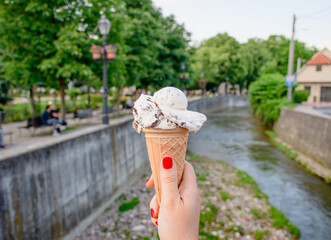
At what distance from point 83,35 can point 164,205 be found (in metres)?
10.2

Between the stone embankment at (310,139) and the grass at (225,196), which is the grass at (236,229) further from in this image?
the stone embankment at (310,139)

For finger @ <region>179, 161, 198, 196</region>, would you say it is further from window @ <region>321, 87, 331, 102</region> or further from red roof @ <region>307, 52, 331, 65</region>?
window @ <region>321, 87, 331, 102</region>

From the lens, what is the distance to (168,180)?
1572 mm

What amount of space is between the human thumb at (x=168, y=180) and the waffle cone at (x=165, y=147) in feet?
0.34

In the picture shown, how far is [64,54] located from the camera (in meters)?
10.2

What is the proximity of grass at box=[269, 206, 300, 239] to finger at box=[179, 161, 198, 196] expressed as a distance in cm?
795

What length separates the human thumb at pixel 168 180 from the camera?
5.16ft

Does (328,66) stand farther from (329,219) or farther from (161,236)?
(161,236)

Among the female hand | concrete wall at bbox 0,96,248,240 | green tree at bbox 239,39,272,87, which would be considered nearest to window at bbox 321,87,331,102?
concrete wall at bbox 0,96,248,240

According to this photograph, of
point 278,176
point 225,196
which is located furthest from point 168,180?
point 278,176

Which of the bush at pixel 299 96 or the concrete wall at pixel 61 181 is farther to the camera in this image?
the bush at pixel 299 96

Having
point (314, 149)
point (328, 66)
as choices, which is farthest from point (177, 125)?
point (314, 149)

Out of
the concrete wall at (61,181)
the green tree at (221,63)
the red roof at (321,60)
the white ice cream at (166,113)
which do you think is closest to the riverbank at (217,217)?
the concrete wall at (61,181)

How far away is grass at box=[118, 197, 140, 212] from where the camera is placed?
9.05 meters
